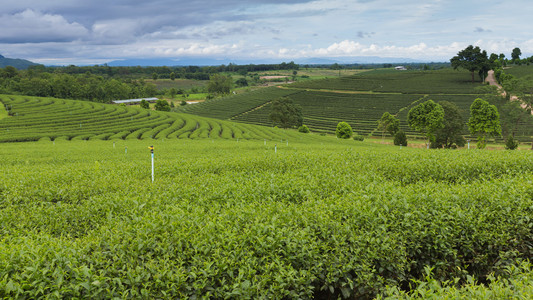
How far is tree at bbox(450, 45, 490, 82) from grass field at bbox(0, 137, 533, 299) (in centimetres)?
12696

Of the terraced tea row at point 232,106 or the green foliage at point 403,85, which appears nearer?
the terraced tea row at point 232,106

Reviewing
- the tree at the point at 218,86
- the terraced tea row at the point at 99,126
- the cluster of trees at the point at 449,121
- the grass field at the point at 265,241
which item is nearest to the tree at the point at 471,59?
the cluster of trees at the point at 449,121

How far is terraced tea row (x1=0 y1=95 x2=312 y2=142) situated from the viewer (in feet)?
176

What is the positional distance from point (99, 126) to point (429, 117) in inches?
2430

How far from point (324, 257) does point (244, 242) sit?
1.54m

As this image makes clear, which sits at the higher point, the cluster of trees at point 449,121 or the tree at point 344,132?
the cluster of trees at point 449,121

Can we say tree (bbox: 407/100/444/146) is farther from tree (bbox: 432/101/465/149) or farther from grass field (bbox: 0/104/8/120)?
grass field (bbox: 0/104/8/120)

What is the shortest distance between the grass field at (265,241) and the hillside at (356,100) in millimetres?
70867

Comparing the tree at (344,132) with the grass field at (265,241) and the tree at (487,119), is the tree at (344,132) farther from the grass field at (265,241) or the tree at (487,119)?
the grass field at (265,241)

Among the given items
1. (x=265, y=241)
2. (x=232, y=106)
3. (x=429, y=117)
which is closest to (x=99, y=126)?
(x=429, y=117)

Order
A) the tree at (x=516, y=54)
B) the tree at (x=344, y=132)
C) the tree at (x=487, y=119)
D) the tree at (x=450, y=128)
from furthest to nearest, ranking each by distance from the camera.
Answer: the tree at (x=516, y=54) → the tree at (x=344, y=132) → the tree at (x=450, y=128) → the tree at (x=487, y=119)

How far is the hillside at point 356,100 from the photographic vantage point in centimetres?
8939

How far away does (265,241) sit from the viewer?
5.83 metres

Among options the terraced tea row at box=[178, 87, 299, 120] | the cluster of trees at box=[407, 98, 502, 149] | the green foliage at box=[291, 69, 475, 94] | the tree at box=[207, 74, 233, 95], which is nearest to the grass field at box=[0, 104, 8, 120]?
the terraced tea row at box=[178, 87, 299, 120]
